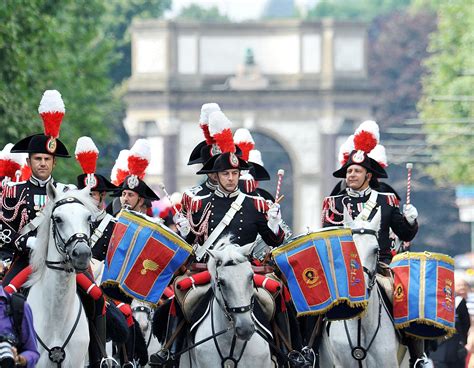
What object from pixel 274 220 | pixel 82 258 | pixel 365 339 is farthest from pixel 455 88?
pixel 82 258

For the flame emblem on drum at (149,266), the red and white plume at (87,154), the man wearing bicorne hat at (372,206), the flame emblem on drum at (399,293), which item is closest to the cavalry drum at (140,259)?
the flame emblem on drum at (149,266)

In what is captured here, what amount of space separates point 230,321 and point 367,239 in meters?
2.68

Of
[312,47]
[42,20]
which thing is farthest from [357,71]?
[42,20]

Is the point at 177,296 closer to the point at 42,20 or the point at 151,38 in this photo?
the point at 42,20

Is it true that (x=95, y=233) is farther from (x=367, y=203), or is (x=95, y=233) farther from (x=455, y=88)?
(x=455, y=88)

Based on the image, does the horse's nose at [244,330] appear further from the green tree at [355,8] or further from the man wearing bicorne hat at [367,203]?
the green tree at [355,8]

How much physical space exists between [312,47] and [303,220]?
765cm

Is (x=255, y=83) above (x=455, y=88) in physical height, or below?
below

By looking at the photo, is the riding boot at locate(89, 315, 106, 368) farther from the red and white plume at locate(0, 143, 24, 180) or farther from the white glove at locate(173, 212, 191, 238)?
the red and white plume at locate(0, 143, 24, 180)

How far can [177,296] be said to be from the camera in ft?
68.3

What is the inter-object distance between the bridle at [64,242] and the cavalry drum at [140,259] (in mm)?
1618

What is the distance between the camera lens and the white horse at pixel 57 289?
19.3 m

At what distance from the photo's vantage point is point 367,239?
71.7 ft

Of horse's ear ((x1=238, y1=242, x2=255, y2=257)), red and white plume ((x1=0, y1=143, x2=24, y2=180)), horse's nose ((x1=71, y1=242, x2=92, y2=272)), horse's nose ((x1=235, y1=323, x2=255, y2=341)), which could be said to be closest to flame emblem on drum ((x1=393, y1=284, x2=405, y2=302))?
horse's ear ((x1=238, y1=242, x2=255, y2=257))
